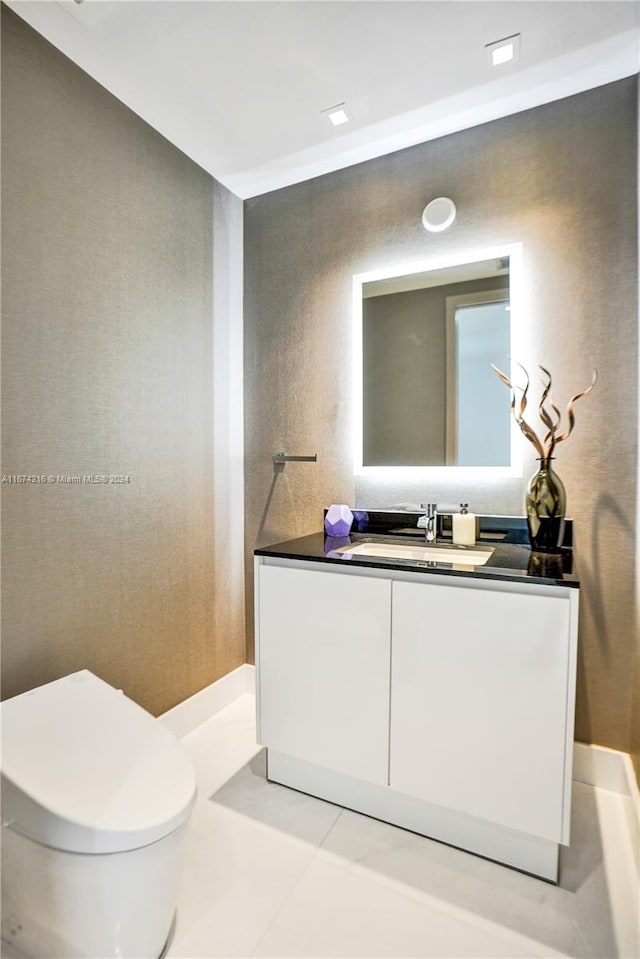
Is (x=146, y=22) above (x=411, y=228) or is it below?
above

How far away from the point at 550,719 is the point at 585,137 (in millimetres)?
1852

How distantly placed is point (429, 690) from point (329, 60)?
1.98m

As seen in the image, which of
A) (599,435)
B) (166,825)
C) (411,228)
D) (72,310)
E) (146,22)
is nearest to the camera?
(166,825)

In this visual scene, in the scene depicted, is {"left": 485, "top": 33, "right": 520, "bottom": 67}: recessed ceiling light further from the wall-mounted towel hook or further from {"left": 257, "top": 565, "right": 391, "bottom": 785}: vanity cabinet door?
{"left": 257, "top": 565, "right": 391, "bottom": 785}: vanity cabinet door

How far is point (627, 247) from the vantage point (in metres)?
1.59

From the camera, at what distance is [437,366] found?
194 cm

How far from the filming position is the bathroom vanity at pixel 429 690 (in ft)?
4.02

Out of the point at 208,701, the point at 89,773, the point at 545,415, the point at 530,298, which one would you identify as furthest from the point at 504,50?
the point at 208,701

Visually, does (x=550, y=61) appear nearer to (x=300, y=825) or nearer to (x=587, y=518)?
(x=587, y=518)

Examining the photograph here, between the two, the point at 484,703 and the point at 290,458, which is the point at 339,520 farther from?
the point at 484,703

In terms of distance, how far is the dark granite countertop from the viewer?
126cm

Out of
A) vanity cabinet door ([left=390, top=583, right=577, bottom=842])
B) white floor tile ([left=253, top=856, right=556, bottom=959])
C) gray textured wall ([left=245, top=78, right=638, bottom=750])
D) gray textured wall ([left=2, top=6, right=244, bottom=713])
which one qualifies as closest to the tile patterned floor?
white floor tile ([left=253, top=856, right=556, bottom=959])

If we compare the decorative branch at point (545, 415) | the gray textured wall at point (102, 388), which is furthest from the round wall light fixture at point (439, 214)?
the gray textured wall at point (102, 388)

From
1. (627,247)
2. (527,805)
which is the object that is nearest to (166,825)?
(527,805)
